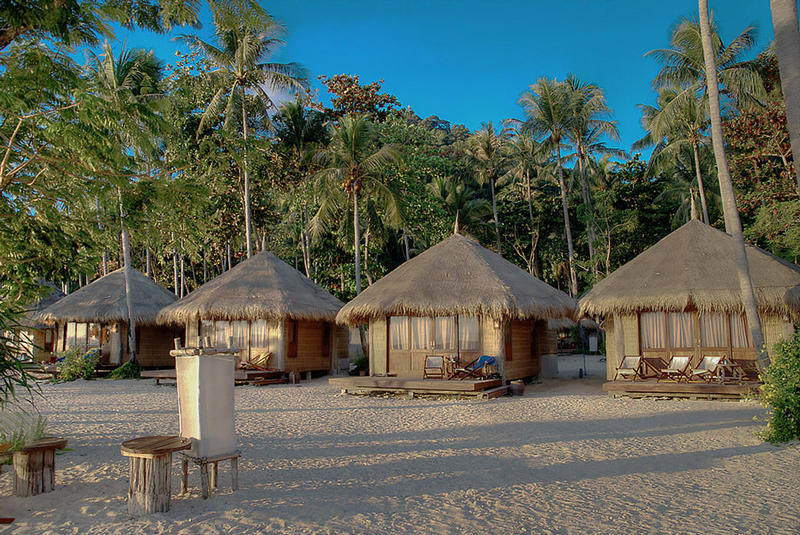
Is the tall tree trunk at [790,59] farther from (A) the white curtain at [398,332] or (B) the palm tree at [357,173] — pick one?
(B) the palm tree at [357,173]

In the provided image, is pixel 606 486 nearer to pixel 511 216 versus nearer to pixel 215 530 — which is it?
pixel 215 530

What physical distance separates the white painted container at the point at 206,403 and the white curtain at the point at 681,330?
11910mm

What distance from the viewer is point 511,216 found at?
3688cm

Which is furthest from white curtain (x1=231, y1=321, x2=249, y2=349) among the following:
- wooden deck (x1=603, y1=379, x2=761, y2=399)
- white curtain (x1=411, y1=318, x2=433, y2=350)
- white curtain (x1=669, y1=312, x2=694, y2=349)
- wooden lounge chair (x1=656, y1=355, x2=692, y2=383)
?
white curtain (x1=669, y1=312, x2=694, y2=349)

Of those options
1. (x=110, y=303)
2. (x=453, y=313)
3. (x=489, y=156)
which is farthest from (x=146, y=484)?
(x=489, y=156)

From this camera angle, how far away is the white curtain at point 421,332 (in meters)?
15.7

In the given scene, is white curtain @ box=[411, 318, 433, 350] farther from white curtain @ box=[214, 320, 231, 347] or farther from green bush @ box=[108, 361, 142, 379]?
green bush @ box=[108, 361, 142, 379]

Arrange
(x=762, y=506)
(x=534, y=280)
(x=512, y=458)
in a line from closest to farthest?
(x=762, y=506), (x=512, y=458), (x=534, y=280)

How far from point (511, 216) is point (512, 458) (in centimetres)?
3051

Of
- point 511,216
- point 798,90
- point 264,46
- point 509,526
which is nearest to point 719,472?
point 509,526

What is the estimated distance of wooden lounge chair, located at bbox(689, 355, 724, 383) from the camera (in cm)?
1298

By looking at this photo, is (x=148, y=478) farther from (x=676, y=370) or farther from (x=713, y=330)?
(x=713, y=330)

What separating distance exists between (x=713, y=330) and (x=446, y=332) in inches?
246

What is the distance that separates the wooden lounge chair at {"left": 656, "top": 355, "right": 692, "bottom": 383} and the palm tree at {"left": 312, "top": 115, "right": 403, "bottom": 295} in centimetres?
1033
